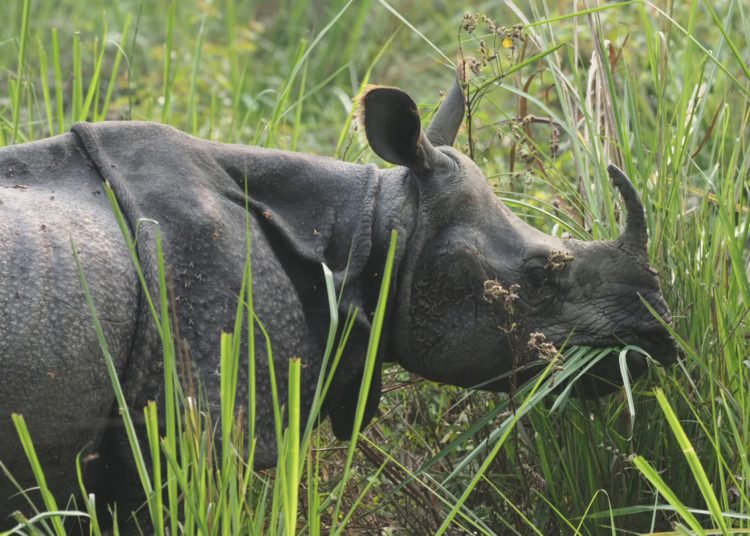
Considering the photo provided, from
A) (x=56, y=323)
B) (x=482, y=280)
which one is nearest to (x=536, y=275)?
Answer: (x=482, y=280)

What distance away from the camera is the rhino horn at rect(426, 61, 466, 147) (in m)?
4.10

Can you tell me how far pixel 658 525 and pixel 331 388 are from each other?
102 cm

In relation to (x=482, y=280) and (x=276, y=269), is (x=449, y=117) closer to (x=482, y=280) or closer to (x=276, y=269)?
(x=482, y=280)

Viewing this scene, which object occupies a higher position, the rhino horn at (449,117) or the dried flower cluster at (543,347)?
the rhino horn at (449,117)

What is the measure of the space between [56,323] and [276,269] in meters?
0.64

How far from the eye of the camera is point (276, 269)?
3.54 metres

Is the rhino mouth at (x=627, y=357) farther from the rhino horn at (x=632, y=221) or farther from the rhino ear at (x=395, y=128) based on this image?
the rhino ear at (x=395, y=128)

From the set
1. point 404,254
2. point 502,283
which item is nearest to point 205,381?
point 404,254

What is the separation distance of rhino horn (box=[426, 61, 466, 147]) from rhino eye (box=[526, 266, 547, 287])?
549 mm

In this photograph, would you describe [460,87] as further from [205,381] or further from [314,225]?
[205,381]

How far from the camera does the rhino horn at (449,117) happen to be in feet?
13.4

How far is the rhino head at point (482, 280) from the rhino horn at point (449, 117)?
0.28m

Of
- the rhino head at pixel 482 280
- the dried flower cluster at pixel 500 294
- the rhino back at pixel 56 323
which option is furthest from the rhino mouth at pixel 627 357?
the rhino back at pixel 56 323

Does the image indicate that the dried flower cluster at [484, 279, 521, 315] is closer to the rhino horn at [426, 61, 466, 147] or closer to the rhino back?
the rhino horn at [426, 61, 466, 147]
